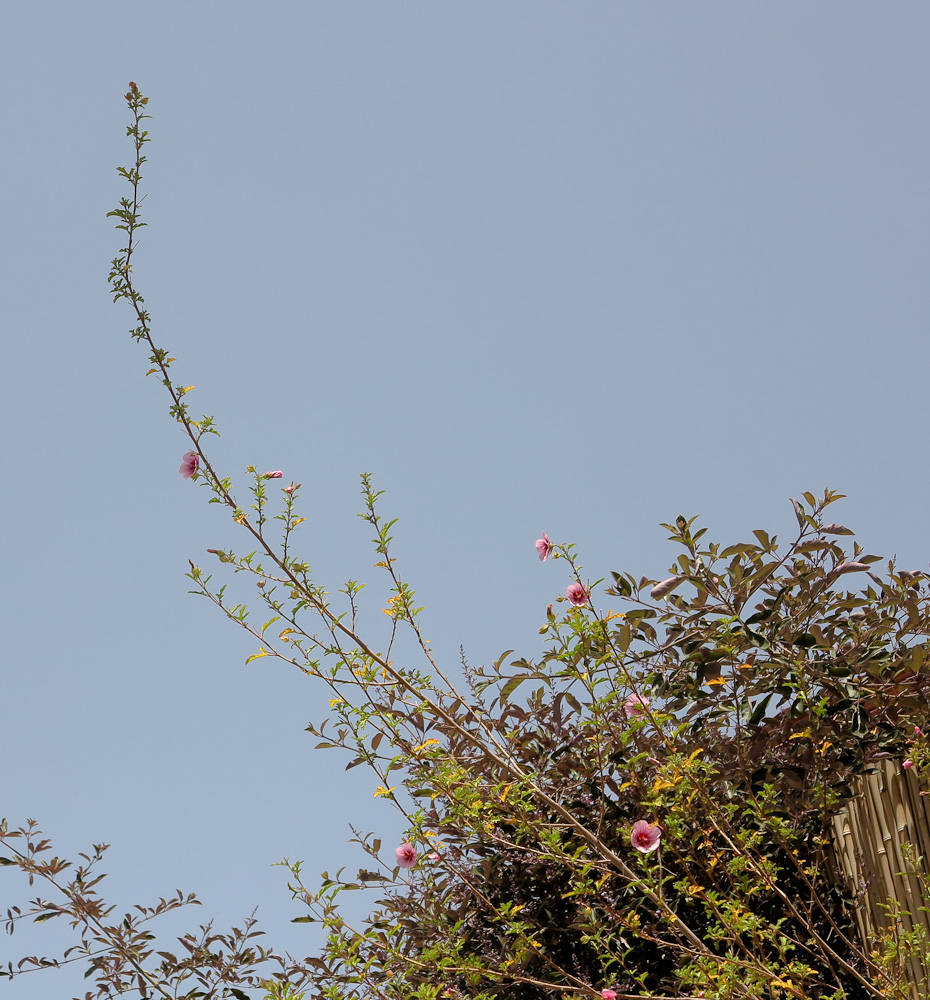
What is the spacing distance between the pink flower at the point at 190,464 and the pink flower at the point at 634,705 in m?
1.38

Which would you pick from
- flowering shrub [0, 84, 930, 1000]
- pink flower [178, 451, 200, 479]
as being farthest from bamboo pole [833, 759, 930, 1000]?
pink flower [178, 451, 200, 479]

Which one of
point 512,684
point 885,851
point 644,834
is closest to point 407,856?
point 512,684

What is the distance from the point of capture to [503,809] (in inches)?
101

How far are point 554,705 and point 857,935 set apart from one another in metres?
0.96

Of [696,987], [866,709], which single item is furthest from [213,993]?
[866,709]

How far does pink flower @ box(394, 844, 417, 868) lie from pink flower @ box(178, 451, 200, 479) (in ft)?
4.19

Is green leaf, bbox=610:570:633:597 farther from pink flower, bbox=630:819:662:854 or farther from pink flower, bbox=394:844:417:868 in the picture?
pink flower, bbox=394:844:417:868

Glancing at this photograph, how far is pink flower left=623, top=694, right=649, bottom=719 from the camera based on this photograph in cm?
241

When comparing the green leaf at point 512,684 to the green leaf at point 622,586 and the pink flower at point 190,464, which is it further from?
the pink flower at point 190,464

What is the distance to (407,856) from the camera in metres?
3.06

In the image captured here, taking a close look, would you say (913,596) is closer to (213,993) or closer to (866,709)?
(866,709)

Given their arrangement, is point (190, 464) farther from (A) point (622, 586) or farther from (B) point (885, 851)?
(B) point (885, 851)

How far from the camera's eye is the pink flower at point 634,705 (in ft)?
7.89

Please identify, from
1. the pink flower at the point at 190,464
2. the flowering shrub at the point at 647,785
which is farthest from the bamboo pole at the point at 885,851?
the pink flower at the point at 190,464
